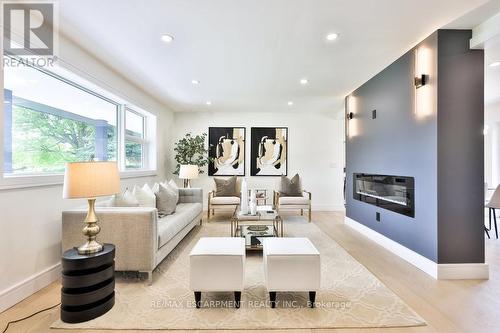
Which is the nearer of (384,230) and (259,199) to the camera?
(384,230)

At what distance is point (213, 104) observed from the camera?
536cm

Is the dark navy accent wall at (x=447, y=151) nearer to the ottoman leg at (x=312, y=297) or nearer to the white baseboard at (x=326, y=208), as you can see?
the ottoman leg at (x=312, y=297)

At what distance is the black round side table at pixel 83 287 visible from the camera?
1.78 metres

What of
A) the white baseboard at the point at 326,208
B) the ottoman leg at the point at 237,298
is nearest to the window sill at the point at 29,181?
the ottoman leg at the point at 237,298

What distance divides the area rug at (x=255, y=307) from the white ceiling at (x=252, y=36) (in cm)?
249

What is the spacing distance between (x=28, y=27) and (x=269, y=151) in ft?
15.6

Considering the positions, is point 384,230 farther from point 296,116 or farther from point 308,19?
point 296,116

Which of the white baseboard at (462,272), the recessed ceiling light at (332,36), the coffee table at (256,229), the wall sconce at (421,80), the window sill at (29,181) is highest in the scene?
the recessed ceiling light at (332,36)

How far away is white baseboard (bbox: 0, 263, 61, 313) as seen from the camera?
76.3 inches

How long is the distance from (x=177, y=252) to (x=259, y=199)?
7.89 ft

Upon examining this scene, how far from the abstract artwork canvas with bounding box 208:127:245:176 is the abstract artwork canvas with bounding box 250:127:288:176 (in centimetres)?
28

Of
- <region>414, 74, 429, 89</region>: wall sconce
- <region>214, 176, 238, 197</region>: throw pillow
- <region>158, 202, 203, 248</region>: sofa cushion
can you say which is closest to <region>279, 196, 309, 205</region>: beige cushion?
<region>214, 176, 238, 197</region>: throw pillow

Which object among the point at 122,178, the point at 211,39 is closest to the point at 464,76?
the point at 211,39

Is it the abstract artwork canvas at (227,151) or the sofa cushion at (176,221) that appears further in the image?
the abstract artwork canvas at (227,151)
